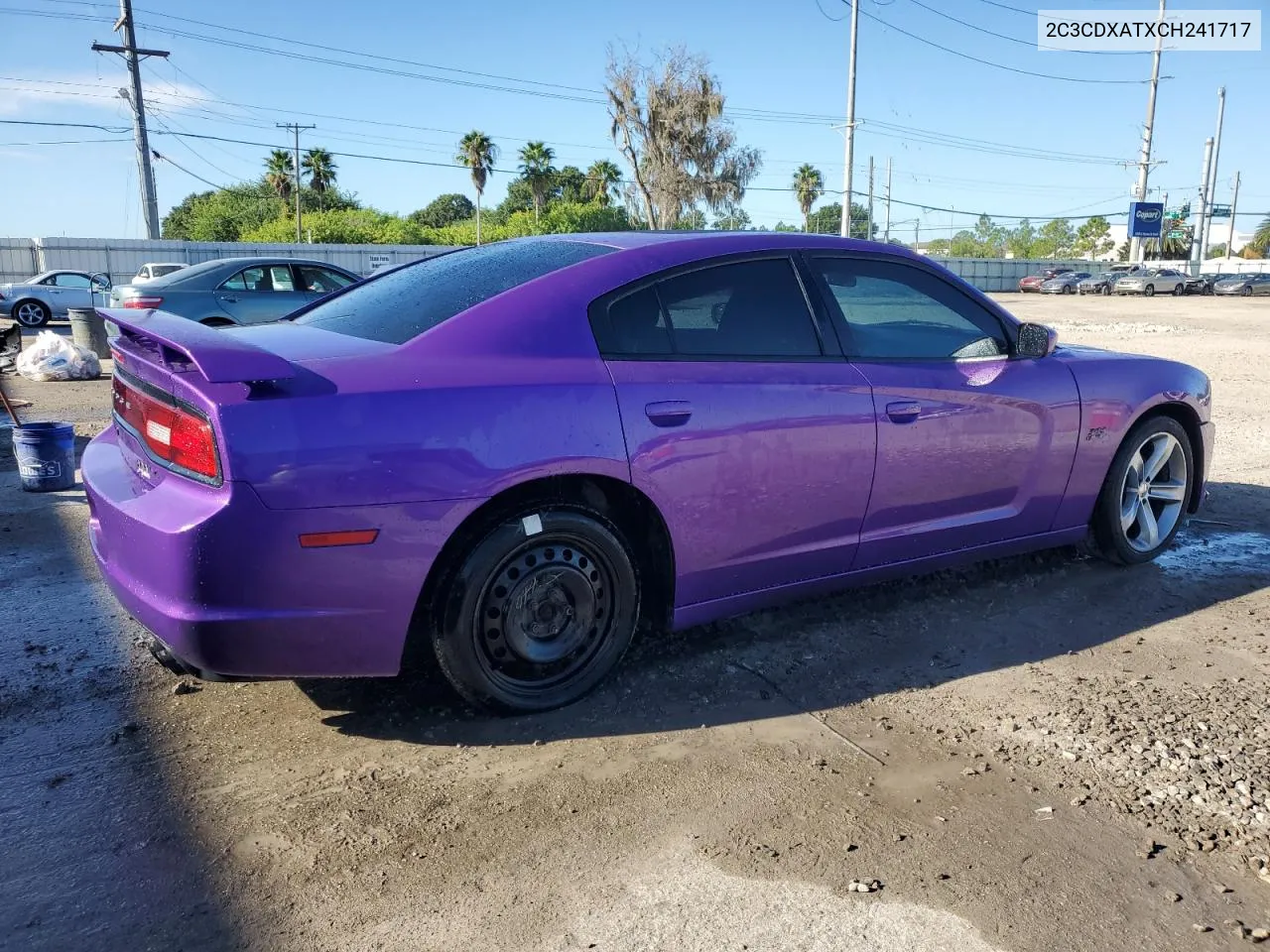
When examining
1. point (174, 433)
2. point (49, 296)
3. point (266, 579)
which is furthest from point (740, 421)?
point (49, 296)

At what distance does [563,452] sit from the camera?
9.75ft

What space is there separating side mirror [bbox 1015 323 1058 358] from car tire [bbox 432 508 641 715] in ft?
6.63

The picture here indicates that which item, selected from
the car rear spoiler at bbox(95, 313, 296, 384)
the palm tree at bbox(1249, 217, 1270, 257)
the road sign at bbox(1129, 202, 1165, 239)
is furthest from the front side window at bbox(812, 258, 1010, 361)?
the palm tree at bbox(1249, 217, 1270, 257)

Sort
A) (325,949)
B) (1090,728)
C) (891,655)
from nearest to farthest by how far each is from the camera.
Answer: (325,949) → (1090,728) → (891,655)

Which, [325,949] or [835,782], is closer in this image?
[325,949]

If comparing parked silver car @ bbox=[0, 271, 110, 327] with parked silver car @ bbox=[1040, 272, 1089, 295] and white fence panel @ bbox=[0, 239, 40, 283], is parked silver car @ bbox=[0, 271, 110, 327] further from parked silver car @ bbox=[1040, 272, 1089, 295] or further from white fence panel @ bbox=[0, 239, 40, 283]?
parked silver car @ bbox=[1040, 272, 1089, 295]

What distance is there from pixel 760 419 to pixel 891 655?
3.55ft

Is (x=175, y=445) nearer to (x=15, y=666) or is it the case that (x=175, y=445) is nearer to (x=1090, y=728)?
(x=15, y=666)

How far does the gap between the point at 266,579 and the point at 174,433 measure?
0.52 metres

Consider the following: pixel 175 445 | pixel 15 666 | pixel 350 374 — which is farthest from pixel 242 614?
pixel 15 666

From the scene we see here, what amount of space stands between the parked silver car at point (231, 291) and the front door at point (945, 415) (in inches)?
370

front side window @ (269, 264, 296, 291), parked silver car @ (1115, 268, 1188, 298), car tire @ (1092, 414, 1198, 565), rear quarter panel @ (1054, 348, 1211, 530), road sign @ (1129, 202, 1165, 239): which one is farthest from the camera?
road sign @ (1129, 202, 1165, 239)

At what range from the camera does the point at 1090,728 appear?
10.3 feet

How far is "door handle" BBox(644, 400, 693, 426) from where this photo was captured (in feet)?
10.3
